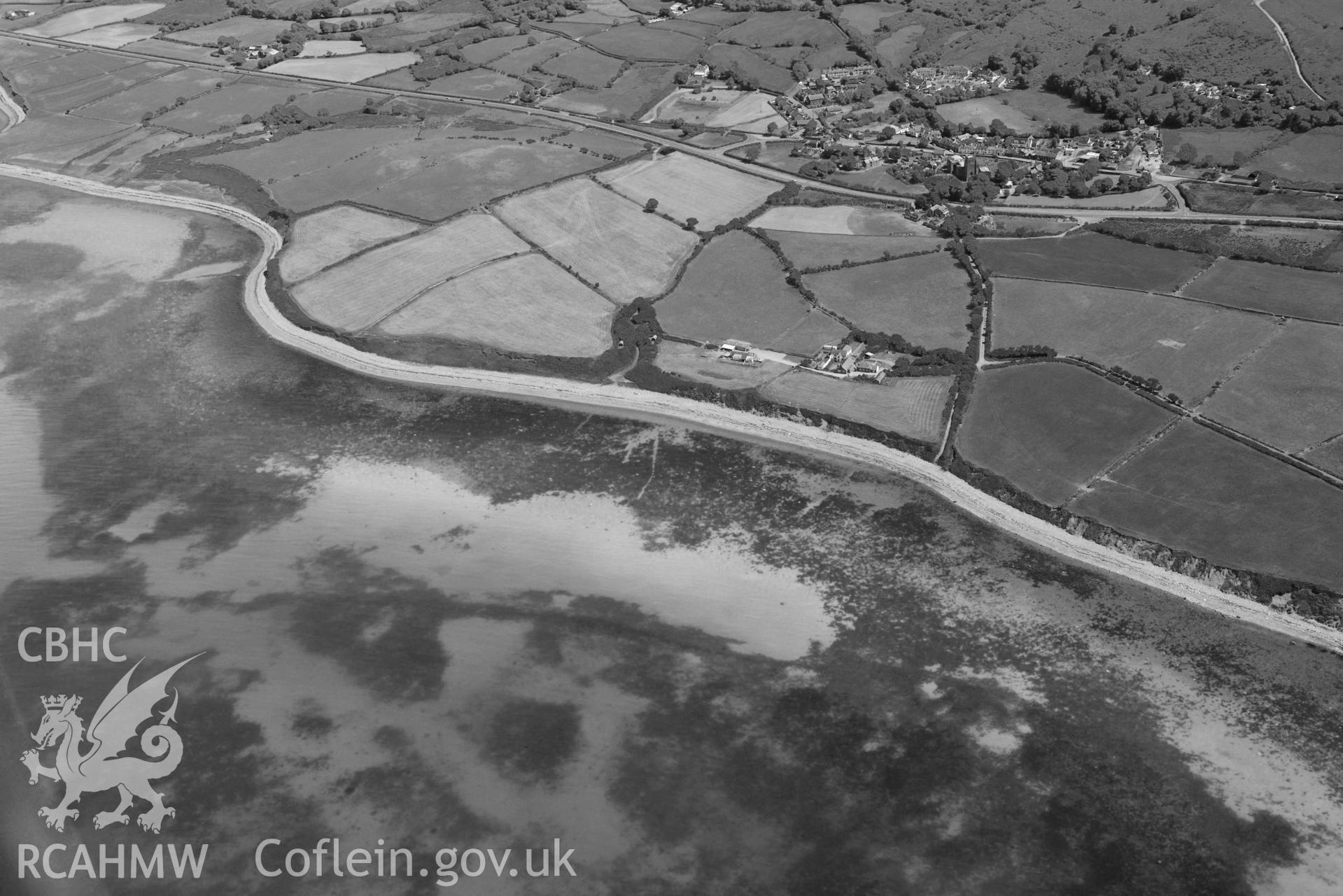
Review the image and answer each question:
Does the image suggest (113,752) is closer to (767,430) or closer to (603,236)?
(767,430)

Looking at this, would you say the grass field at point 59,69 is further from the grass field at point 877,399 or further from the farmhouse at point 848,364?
the grass field at point 877,399

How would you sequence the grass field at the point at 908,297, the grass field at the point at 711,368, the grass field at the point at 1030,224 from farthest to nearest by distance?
the grass field at the point at 1030,224 < the grass field at the point at 908,297 < the grass field at the point at 711,368

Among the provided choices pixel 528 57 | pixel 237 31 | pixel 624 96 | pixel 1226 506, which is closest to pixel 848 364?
pixel 1226 506

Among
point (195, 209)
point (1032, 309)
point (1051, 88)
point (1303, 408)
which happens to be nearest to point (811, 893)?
point (1303, 408)

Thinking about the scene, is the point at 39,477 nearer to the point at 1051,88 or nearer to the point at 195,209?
the point at 195,209

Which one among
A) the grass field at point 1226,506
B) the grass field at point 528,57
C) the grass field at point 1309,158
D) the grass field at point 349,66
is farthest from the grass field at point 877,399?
the grass field at point 349,66

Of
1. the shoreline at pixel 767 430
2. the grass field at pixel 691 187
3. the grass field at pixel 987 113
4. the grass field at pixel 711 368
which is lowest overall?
the shoreline at pixel 767 430
